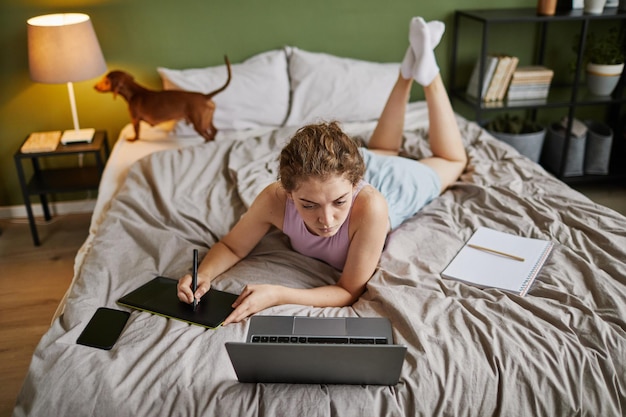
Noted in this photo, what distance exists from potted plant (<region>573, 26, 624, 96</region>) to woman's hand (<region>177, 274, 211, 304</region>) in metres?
2.47

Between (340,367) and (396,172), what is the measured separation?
988 mm

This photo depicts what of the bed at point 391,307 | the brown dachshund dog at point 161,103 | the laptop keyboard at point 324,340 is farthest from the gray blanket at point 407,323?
the brown dachshund dog at point 161,103

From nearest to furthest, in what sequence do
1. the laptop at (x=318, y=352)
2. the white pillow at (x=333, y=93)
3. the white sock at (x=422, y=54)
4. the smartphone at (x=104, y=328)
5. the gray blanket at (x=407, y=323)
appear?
the laptop at (x=318, y=352), the gray blanket at (x=407, y=323), the smartphone at (x=104, y=328), the white sock at (x=422, y=54), the white pillow at (x=333, y=93)

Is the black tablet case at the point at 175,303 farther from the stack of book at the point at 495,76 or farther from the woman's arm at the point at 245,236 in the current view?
the stack of book at the point at 495,76

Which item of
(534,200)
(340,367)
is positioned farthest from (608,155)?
(340,367)

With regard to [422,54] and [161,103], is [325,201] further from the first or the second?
[161,103]

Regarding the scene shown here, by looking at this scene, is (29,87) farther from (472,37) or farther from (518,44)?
(518,44)

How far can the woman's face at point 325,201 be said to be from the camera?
139 cm

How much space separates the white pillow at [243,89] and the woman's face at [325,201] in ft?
4.82

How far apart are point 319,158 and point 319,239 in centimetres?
32

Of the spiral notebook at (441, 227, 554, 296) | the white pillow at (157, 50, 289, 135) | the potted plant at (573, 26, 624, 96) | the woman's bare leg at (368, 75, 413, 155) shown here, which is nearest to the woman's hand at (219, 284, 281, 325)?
the spiral notebook at (441, 227, 554, 296)

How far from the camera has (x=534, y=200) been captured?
194cm

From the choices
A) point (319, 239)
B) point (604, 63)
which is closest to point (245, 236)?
point (319, 239)

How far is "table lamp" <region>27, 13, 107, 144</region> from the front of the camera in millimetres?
2496
